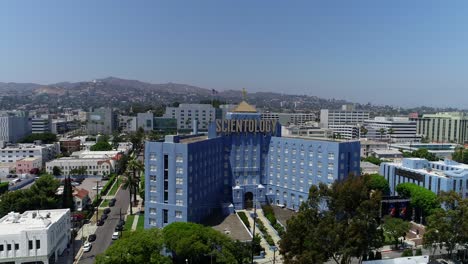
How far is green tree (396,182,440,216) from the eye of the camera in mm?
73062

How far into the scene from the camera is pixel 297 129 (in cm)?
19612

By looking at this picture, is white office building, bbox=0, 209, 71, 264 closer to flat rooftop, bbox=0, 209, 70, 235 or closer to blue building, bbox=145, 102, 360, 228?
flat rooftop, bbox=0, 209, 70, 235

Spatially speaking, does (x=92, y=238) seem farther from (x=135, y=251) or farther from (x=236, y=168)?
(x=236, y=168)

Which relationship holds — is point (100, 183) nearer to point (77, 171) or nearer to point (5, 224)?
point (77, 171)

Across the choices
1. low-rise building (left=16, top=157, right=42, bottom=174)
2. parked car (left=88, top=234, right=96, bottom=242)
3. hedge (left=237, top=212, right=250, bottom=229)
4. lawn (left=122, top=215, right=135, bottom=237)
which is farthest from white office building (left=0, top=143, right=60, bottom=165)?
hedge (left=237, top=212, right=250, bottom=229)

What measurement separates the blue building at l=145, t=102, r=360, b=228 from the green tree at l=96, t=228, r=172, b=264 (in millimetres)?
20714

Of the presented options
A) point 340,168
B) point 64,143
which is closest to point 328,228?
point 340,168

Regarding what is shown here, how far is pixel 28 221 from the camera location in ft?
184

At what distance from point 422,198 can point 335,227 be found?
40.4 meters

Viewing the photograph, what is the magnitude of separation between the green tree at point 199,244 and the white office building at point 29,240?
16638 mm

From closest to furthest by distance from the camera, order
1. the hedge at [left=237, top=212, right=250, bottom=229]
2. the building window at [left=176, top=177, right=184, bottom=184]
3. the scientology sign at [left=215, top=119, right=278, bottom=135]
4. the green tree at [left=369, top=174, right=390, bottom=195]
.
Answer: the building window at [left=176, top=177, right=184, bottom=184] → the hedge at [left=237, top=212, right=250, bottom=229] → the scientology sign at [left=215, top=119, right=278, bottom=135] → the green tree at [left=369, top=174, right=390, bottom=195]

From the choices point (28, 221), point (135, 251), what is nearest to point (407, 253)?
point (135, 251)

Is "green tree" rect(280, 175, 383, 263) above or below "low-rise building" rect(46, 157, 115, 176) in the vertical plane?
above

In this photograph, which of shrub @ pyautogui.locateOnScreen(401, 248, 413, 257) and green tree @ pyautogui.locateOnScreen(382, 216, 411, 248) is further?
→ green tree @ pyautogui.locateOnScreen(382, 216, 411, 248)
